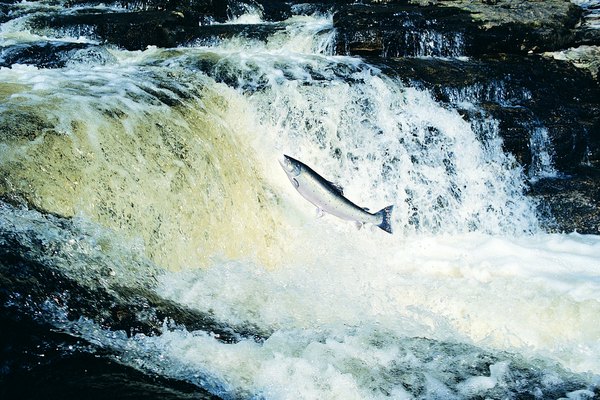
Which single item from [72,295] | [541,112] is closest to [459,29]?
[541,112]

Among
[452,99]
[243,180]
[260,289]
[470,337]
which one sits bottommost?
[470,337]

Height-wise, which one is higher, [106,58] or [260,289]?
[106,58]

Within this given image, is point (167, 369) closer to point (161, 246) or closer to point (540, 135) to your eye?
point (161, 246)

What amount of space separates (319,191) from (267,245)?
1.14 metres

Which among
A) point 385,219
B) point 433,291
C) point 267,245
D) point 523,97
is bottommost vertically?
point 433,291

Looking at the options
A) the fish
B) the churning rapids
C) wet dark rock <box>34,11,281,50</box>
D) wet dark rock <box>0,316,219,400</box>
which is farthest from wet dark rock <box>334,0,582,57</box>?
wet dark rock <box>0,316,219,400</box>

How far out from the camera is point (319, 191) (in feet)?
16.5

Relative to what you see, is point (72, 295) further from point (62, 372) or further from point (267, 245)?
point (267, 245)

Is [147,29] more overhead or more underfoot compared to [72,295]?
more overhead

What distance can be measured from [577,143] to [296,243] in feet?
15.2

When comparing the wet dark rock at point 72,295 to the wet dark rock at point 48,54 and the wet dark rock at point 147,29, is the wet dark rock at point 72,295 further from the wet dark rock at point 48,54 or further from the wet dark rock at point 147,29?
the wet dark rock at point 147,29

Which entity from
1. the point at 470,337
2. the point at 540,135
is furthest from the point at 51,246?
the point at 540,135

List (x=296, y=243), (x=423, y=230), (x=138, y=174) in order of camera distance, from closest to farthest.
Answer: (x=138, y=174), (x=296, y=243), (x=423, y=230)

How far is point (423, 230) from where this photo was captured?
23.4 feet
